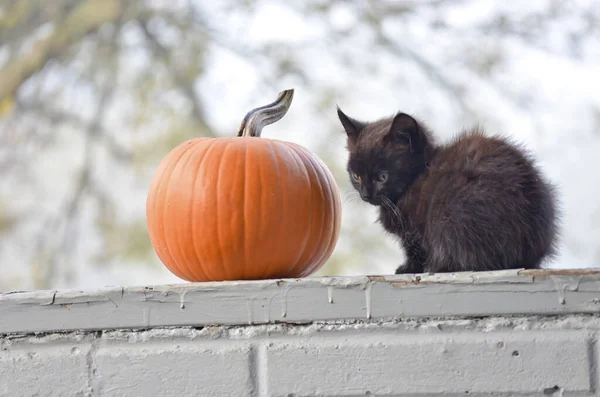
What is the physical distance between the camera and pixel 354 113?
7.52ft

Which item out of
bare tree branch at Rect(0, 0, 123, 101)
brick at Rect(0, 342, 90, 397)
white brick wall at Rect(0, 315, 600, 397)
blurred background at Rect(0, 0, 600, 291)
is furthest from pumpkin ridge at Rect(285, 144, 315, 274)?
bare tree branch at Rect(0, 0, 123, 101)

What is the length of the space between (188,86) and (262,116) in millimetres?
1483

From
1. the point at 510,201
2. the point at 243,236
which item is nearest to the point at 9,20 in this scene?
the point at 243,236

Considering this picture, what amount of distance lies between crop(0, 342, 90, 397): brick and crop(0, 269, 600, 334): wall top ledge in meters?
0.02

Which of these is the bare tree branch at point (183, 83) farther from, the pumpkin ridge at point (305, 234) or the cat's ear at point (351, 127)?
the pumpkin ridge at point (305, 234)

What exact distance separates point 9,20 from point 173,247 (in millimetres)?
2060

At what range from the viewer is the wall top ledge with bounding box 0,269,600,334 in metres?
0.74

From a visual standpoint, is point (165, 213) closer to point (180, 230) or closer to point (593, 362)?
point (180, 230)

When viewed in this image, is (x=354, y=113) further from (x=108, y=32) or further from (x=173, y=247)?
(x=173, y=247)

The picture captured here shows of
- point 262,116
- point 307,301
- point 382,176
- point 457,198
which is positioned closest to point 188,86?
point 262,116

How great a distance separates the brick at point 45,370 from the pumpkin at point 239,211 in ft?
0.75

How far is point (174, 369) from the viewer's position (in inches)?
31.2

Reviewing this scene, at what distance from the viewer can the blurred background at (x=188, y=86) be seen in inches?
93.7

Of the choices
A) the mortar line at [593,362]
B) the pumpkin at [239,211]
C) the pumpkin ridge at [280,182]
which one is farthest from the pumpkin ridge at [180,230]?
the mortar line at [593,362]
